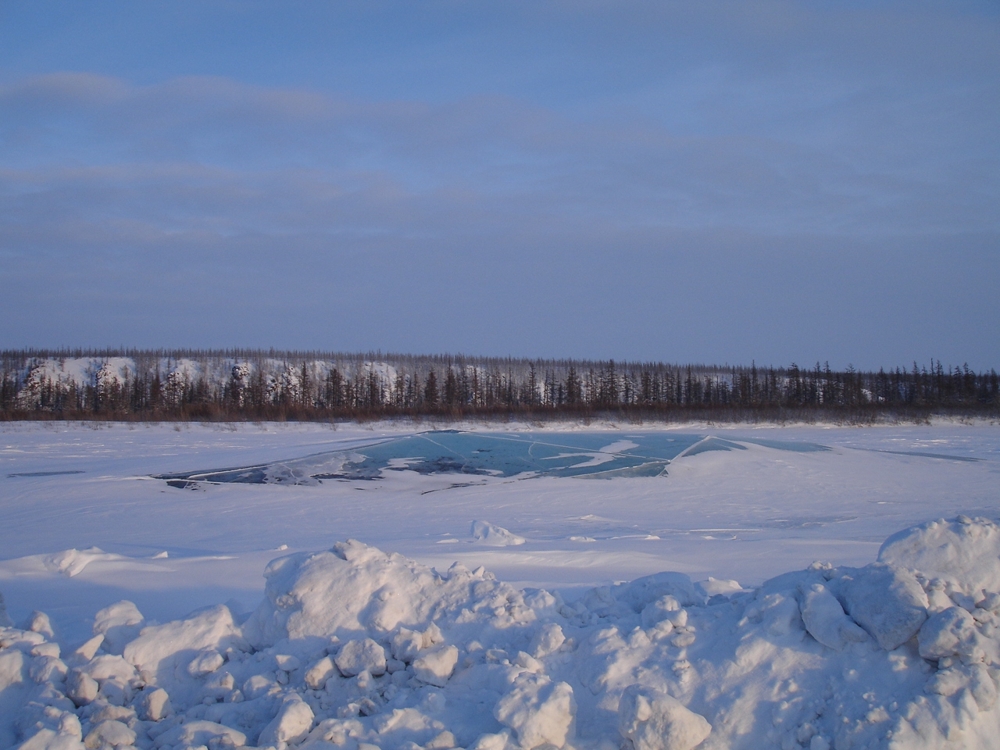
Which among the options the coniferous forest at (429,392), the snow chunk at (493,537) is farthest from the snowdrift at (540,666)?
the coniferous forest at (429,392)

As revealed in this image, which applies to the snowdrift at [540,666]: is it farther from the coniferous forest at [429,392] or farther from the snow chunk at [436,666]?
the coniferous forest at [429,392]

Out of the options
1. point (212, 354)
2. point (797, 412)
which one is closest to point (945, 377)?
point (797, 412)

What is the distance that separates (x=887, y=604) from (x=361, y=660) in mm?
2429

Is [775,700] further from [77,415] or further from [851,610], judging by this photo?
[77,415]

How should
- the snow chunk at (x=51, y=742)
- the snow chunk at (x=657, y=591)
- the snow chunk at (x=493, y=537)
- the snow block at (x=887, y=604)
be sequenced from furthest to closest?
the snow chunk at (x=493, y=537)
the snow chunk at (x=657, y=591)
the snow block at (x=887, y=604)
the snow chunk at (x=51, y=742)

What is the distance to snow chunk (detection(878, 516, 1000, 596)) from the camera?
3.61 m

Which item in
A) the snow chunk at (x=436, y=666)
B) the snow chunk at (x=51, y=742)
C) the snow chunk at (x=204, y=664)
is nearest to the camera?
the snow chunk at (x=51, y=742)

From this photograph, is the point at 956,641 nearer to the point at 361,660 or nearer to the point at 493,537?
the point at 361,660

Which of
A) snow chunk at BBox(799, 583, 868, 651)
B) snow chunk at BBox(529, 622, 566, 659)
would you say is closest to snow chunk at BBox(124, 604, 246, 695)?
snow chunk at BBox(529, 622, 566, 659)

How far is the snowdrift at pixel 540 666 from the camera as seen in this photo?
117 inches

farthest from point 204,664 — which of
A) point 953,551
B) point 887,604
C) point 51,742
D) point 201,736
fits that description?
point 953,551

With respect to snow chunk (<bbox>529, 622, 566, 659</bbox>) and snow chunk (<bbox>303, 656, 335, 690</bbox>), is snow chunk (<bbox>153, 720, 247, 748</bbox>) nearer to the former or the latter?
snow chunk (<bbox>303, 656, 335, 690</bbox>)

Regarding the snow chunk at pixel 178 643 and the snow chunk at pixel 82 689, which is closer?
the snow chunk at pixel 82 689

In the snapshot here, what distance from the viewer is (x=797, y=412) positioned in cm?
3509
